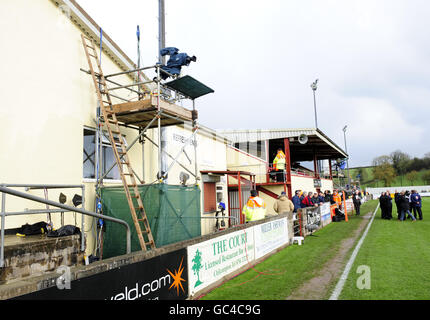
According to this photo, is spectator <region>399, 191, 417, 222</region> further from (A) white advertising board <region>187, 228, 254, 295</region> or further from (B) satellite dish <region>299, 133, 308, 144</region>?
(A) white advertising board <region>187, 228, 254, 295</region>

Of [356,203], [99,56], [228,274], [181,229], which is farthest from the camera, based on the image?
[356,203]

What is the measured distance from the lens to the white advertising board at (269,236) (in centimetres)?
880

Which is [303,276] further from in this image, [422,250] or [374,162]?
[374,162]

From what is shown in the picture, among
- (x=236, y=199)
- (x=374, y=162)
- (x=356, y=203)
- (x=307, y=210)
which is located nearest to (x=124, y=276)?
(x=307, y=210)

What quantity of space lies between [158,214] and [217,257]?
1.75 m

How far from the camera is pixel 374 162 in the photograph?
3777 inches

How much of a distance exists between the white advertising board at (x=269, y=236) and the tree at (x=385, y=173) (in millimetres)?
83087

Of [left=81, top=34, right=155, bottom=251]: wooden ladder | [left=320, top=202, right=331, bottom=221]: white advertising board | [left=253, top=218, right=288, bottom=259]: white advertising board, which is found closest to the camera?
[left=81, top=34, right=155, bottom=251]: wooden ladder

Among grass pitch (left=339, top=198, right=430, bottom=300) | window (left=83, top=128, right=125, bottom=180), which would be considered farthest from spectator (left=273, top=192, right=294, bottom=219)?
window (left=83, top=128, right=125, bottom=180)

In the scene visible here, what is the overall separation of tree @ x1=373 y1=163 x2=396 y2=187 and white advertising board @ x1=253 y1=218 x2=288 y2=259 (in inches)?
3271

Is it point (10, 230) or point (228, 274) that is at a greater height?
point (10, 230)

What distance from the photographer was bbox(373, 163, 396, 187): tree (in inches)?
3241
